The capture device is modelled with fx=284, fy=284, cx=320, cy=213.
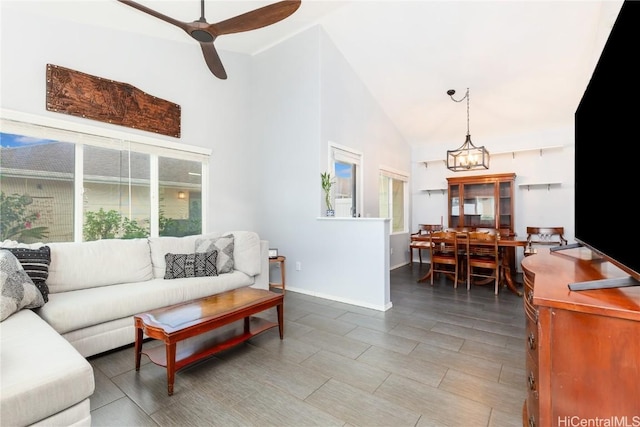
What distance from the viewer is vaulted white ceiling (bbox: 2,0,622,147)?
10.3 ft

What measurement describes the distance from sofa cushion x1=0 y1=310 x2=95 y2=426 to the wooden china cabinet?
602 cm

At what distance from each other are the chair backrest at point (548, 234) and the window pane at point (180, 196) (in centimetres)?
541

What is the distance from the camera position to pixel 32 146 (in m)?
2.68

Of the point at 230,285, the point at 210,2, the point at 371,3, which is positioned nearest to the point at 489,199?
the point at 371,3

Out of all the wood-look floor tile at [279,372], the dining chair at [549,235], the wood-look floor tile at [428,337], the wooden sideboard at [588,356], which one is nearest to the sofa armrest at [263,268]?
the wood-look floor tile at [279,372]

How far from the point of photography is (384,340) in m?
2.56

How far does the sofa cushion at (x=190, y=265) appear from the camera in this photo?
9.80 feet

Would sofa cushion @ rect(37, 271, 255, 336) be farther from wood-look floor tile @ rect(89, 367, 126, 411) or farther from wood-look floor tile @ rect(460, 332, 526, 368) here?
wood-look floor tile @ rect(460, 332, 526, 368)

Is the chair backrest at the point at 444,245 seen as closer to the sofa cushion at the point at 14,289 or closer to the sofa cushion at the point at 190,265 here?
the sofa cushion at the point at 190,265

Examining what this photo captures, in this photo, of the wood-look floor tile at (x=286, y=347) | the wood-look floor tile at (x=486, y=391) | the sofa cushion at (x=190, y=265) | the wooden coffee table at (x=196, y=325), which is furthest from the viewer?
the sofa cushion at (x=190, y=265)

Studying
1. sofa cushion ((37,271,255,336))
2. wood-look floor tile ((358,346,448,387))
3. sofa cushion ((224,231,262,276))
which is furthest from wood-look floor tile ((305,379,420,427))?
A: sofa cushion ((224,231,262,276))

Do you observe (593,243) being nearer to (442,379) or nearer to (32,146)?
(442,379)

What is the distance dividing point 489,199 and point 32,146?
6785 millimetres

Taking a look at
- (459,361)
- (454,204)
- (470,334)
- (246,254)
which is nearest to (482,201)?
(454,204)
